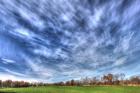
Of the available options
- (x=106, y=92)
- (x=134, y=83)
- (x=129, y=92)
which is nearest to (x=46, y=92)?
(x=106, y=92)

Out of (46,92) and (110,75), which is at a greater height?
(110,75)

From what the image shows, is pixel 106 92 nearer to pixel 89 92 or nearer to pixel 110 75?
pixel 89 92

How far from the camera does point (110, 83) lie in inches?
2419

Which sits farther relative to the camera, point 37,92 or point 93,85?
point 93,85

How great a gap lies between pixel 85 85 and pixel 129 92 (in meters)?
14.9

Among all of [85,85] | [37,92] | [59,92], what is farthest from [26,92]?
[85,85]

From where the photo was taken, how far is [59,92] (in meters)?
49.2

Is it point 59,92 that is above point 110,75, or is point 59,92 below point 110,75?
below

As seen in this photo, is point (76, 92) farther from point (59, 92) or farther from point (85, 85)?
point (85, 85)

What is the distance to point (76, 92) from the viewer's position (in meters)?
49.2

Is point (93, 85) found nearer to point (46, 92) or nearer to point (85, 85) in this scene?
point (85, 85)

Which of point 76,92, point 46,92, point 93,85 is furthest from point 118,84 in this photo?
point 46,92

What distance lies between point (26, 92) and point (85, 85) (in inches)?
696

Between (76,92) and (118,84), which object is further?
(118,84)
